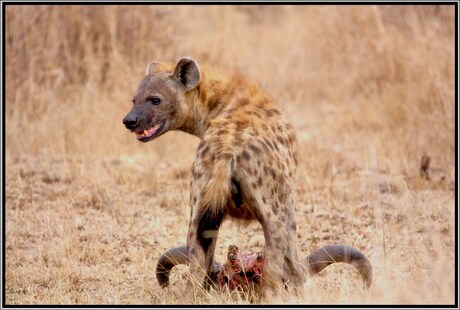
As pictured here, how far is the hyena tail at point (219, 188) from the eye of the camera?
456cm

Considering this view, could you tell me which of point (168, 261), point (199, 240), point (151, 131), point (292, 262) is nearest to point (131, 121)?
point (151, 131)

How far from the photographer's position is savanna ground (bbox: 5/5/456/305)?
18.7ft

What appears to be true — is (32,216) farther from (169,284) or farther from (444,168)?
(444,168)

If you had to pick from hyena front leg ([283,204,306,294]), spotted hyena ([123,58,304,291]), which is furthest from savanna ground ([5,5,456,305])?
spotted hyena ([123,58,304,291])

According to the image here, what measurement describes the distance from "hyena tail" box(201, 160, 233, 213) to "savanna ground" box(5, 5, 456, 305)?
20.1 inches

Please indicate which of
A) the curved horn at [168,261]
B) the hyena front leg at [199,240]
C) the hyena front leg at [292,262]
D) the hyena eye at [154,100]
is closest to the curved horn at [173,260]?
the curved horn at [168,261]

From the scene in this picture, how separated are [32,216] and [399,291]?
339cm

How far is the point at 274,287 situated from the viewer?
4.67 m

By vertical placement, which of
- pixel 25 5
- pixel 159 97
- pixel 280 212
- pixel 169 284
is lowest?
pixel 169 284

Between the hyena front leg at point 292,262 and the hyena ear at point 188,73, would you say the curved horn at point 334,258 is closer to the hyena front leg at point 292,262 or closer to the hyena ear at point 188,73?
the hyena front leg at point 292,262

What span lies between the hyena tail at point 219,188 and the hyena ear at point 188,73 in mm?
1123

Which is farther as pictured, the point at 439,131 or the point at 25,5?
the point at 25,5

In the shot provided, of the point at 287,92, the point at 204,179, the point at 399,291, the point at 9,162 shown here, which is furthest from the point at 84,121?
the point at 399,291

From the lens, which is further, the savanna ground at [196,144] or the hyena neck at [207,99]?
the savanna ground at [196,144]
